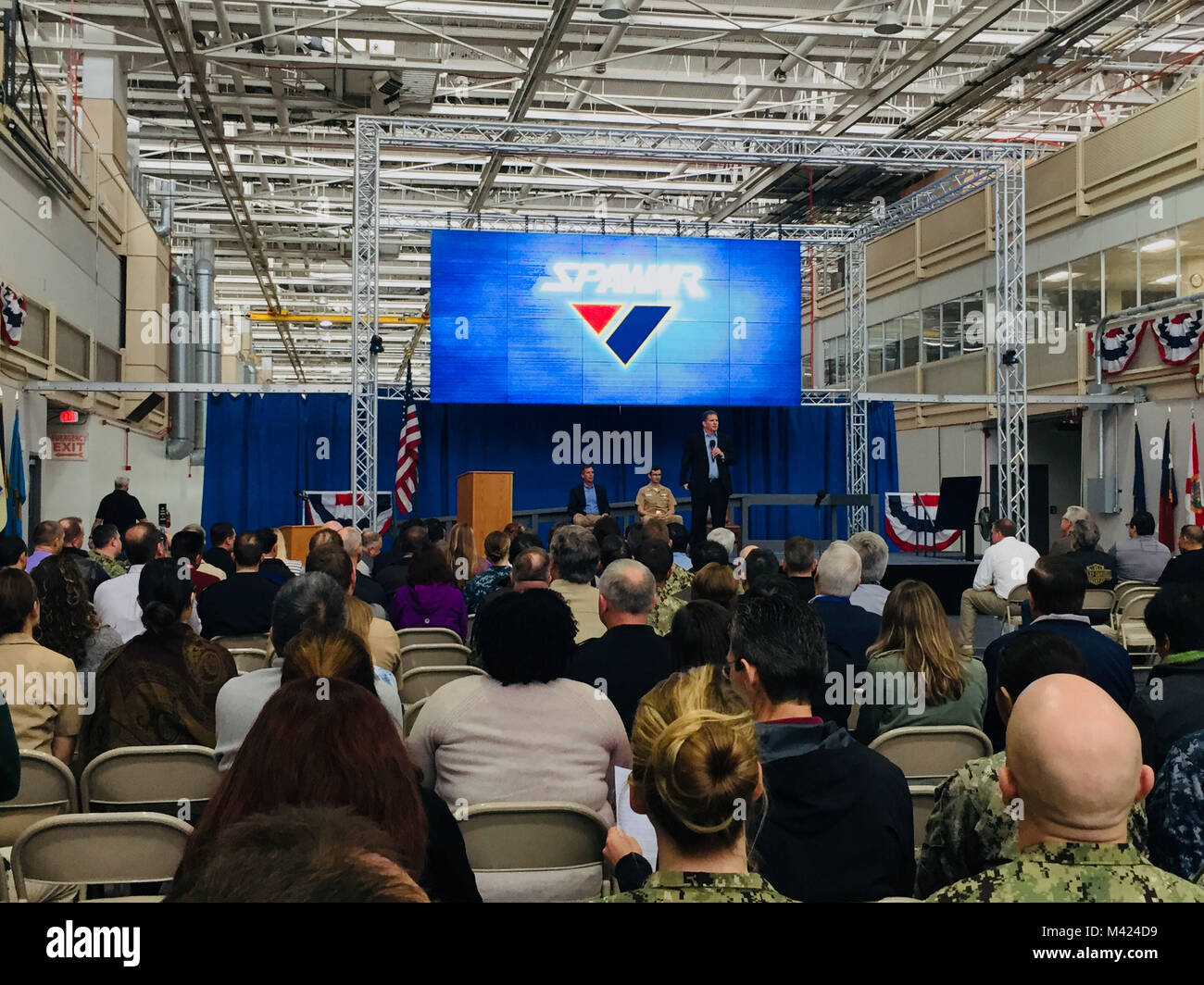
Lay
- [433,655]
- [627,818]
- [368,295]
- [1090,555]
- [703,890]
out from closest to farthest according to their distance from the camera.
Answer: [703,890], [627,818], [433,655], [1090,555], [368,295]

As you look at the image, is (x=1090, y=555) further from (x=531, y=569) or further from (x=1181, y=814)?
(x=1181, y=814)

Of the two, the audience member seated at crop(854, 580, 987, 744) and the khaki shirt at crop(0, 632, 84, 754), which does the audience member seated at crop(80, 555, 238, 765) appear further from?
the audience member seated at crop(854, 580, 987, 744)

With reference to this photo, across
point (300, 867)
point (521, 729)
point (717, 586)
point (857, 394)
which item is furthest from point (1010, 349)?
point (300, 867)

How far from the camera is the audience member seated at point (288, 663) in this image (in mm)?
2695

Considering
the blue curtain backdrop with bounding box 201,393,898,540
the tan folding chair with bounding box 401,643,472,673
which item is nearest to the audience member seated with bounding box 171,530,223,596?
the tan folding chair with bounding box 401,643,472,673

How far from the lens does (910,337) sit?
21484 millimetres

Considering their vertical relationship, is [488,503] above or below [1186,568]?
above

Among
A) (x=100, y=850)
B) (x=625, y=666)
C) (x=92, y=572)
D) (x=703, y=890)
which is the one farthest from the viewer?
(x=92, y=572)

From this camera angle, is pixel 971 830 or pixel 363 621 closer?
pixel 971 830

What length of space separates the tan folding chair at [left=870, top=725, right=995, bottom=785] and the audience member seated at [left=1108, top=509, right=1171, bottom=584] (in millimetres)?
5815

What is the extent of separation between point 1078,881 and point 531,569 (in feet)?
11.1

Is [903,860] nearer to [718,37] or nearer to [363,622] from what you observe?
[363,622]

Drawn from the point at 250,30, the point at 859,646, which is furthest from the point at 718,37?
the point at 859,646
